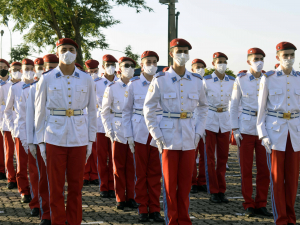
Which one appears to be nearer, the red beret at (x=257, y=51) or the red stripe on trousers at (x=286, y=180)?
the red stripe on trousers at (x=286, y=180)

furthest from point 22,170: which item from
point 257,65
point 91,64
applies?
point 257,65

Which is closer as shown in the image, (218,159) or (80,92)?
(80,92)

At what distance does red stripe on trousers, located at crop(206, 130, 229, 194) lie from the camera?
24.6 ft

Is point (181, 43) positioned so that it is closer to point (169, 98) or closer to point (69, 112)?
point (169, 98)

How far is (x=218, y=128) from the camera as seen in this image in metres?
7.52

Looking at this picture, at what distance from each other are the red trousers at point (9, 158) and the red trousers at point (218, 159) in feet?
13.8

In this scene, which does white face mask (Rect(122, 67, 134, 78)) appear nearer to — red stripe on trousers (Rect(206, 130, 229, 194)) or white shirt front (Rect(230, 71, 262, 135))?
red stripe on trousers (Rect(206, 130, 229, 194))

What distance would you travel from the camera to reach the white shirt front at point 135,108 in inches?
256

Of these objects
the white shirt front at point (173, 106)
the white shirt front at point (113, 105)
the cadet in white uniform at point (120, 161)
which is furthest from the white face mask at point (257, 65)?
the cadet in white uniform at point (120, 161)

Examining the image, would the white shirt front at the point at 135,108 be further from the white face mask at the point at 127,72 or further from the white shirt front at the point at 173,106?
the white shirt front at the point at 173,106

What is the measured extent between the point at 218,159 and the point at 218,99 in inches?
44.9

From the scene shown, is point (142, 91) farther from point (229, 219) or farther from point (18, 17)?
point (18, 17)

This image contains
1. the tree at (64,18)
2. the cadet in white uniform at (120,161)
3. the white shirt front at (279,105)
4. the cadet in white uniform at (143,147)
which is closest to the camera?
the white shirt front at (279,105)

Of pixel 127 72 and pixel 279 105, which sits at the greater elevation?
pixel 127 72
